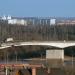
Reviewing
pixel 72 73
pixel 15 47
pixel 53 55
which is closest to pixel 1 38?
pixel 15 47

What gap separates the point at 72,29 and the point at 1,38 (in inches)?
373

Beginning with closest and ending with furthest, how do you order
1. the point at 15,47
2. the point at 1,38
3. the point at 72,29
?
the point at 15,47, the point at 1,38, the point at 72,29

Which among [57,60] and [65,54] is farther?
[65,54]

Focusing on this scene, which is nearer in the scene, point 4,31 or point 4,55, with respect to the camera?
point 4,55

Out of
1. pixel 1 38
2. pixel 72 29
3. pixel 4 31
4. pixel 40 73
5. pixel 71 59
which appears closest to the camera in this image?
pixel 40 73

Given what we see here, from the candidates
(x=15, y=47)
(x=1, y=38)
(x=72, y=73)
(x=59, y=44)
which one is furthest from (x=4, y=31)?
(x=72, y=73)

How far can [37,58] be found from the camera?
2711 cm

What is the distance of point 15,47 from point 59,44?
3270mm

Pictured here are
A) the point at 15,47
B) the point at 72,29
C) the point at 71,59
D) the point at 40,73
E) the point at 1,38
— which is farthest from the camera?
the point at 72,29

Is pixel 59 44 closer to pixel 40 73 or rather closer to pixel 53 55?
pixel 53 55

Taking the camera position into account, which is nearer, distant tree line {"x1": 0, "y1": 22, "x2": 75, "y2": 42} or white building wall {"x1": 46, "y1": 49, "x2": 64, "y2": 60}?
white building wall {"x1": 46, "y1": 49, "x2": 64, "y2": 60}

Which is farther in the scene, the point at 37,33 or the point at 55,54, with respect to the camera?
the point at 37,33

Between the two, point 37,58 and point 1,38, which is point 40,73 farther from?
point 1,38

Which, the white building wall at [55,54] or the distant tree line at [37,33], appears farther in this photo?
the distant tree line at [37,33]
